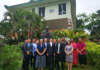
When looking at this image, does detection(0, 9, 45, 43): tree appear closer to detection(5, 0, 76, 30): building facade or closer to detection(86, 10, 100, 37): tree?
detection(5, 0, 76, 30): building facade

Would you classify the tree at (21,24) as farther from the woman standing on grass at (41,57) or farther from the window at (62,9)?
the woman standing on grass at (41,57)

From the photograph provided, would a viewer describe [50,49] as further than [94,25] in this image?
No

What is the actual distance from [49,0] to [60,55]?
1047cm

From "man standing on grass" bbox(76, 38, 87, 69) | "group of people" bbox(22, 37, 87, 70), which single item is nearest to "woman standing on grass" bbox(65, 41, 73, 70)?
"group of people" bbox(22, 37, 87, 70)

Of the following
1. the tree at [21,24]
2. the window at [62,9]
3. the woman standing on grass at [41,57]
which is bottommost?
the woman standing on grass at [41,57]

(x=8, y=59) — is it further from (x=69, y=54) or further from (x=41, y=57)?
(x=69, y=54)

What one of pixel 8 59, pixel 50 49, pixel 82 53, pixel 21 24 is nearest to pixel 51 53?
pixel 50 49

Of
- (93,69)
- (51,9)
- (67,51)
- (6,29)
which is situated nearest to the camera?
(67,51)

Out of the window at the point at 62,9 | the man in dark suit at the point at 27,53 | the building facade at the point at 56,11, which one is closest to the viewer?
the man in dark suit at the point at 27,53

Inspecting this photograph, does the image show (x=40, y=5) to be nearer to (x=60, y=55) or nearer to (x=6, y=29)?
(x=6, y=29)

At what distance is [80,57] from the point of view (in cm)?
513

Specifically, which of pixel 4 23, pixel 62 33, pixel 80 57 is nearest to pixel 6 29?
pixel 4 23

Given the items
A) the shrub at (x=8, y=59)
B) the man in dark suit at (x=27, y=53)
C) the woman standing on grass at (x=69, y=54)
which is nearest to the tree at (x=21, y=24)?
the man in dark suit at (x=27, y=53)

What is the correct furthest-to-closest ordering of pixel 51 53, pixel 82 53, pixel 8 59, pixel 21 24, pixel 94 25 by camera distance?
pixel 94 25, pixel 21 24, pixel 82 53, pixel 51 53, pixel 8 59
